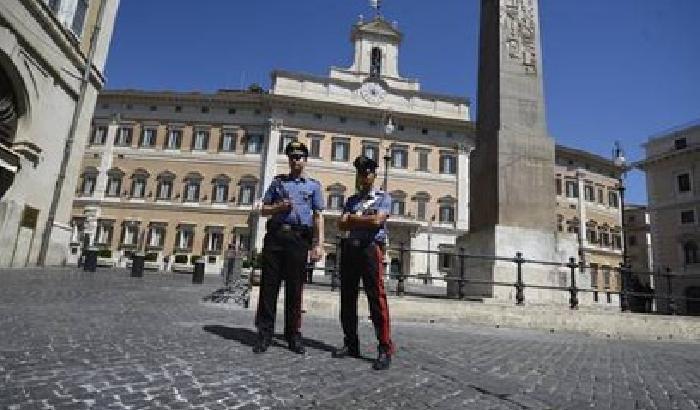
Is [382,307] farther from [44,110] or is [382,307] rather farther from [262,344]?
[44,110]

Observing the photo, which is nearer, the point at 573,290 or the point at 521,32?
the point at 573,290

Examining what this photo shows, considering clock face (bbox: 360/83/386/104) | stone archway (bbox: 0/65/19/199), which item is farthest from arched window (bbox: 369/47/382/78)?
stone archway (bbox: 0/65/19/199)

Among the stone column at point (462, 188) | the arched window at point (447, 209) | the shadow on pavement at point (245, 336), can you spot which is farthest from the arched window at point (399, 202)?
the shadow on pavement at point (245, 336)

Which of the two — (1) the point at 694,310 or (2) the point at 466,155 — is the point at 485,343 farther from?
(2) the point at 466,155

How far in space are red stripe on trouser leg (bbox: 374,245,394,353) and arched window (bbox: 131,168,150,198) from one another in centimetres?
3916

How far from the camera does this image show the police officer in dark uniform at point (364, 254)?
3.69 meters

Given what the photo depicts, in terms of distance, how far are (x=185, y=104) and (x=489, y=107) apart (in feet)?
117

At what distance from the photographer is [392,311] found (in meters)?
7.44

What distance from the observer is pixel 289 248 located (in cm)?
385

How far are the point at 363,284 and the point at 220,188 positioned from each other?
36.8m

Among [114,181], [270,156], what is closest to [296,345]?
[270,156]

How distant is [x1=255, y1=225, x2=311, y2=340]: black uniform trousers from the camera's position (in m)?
3.81

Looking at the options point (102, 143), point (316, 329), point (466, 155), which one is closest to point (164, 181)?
point (102, 143)

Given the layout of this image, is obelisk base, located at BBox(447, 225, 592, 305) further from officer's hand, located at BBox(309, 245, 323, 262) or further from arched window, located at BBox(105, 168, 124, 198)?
arched window, located at BBox(105, 168, 124, 198)
